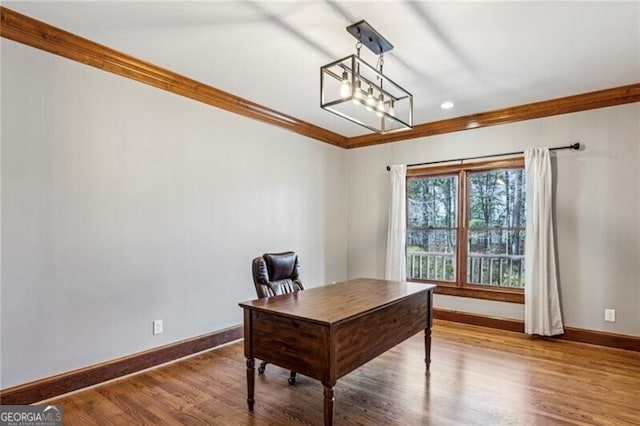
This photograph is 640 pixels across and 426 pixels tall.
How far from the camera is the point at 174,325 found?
3281mm

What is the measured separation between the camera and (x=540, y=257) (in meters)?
3.83

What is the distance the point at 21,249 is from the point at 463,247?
4.46 metres

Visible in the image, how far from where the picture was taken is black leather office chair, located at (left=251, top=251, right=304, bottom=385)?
279 cm

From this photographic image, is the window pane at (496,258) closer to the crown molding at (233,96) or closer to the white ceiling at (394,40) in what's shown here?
the crown molding at (233,96)

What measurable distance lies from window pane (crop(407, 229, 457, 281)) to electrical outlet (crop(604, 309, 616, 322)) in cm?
156

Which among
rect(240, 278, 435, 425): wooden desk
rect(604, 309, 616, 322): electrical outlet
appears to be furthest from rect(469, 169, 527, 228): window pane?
rect(240, 278, 435, 425): wooden desk

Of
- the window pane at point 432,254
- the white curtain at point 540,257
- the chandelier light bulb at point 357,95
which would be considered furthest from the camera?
the window pane at point 432,254

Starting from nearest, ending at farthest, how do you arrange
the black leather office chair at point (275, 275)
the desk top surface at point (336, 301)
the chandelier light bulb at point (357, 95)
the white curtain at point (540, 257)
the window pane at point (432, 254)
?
the desk top surface at point (336, 301) → the chandelier light bulb at point (357, 95) → the black leather office chair at point (275, 275) → the white curtain at point (540, 257) → the window pane at point (432, 254)

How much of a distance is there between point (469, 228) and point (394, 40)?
110 inches

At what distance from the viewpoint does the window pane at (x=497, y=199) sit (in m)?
4.21

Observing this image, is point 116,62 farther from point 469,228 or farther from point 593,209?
point 593,209

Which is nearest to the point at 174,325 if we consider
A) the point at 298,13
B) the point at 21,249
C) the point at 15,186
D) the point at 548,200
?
the point at 21,249

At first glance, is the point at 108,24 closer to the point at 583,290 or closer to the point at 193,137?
the point at 193,137

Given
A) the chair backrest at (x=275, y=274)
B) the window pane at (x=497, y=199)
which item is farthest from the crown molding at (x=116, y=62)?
the window pane at (x=497, y=199)
